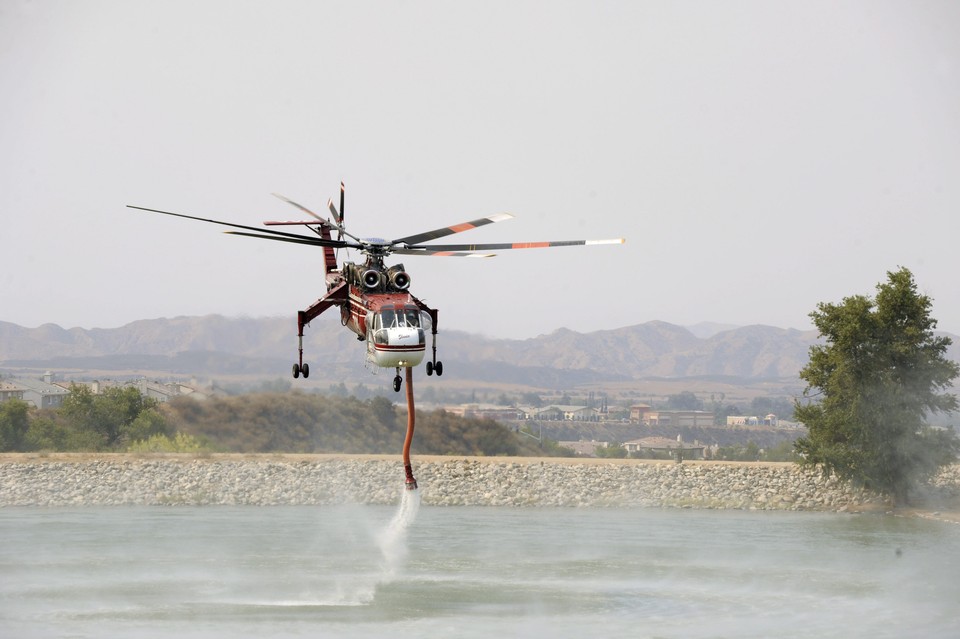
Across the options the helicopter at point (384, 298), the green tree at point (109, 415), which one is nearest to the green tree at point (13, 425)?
the green tree at point (109, 415)

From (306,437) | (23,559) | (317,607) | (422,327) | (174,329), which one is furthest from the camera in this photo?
(174,329)

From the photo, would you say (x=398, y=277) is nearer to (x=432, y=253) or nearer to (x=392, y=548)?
(x=432, y=253)

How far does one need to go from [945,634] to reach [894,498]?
33979 mm

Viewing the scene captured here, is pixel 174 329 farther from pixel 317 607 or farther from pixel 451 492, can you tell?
pixel 317 607

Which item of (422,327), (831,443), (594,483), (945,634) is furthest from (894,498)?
(422,327)

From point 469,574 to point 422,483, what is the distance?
2662 cm

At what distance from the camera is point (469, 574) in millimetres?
55875

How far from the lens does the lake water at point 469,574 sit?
46.6 m

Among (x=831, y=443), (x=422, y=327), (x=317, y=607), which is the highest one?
(x=422, y=327)

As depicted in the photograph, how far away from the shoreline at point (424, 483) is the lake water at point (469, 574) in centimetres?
358

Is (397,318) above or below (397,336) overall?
above

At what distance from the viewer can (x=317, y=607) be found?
49594 millimetres

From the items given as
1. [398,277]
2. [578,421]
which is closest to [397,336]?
[398,277]

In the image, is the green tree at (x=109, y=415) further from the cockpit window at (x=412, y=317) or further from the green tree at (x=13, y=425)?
the cockpit window at (x=412, y=317)
